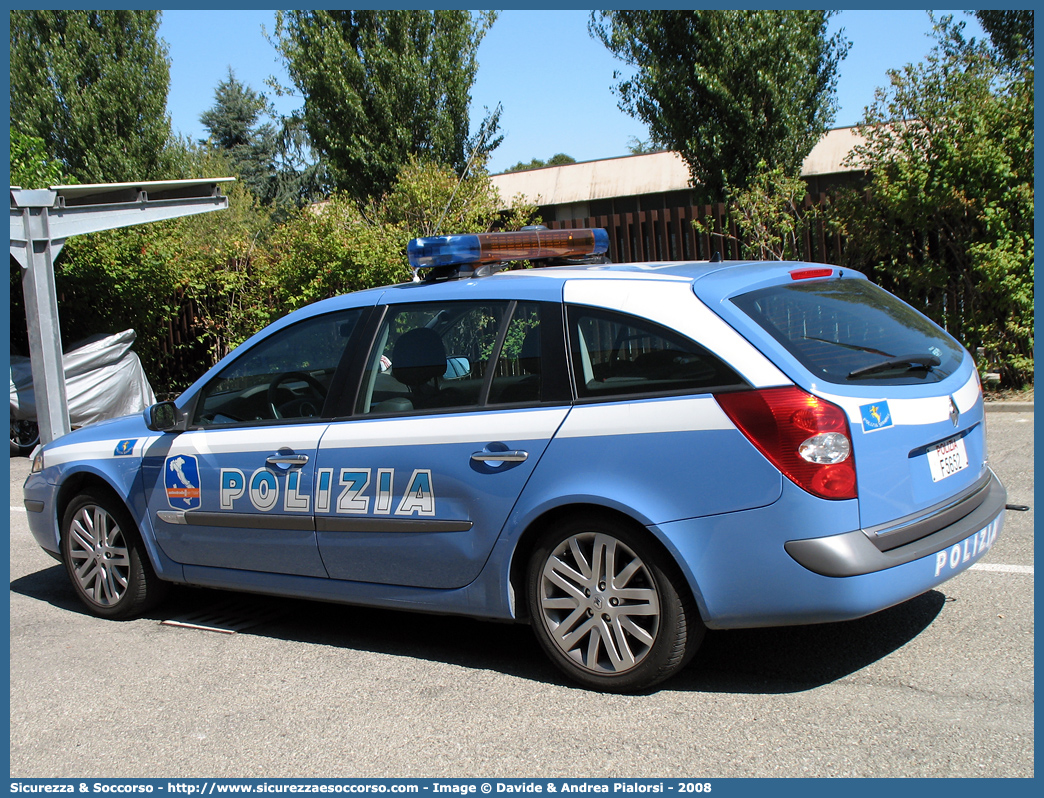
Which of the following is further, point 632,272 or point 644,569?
point 632,272

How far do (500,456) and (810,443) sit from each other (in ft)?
3.95

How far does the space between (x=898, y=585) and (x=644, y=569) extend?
34.8 inches

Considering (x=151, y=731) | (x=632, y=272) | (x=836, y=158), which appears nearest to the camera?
(x=151, y=731)

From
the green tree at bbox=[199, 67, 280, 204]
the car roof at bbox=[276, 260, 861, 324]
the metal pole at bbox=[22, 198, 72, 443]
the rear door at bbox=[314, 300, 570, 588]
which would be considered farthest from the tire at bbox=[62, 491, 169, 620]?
the green tree at bbox=[199, 67, 280, 204]

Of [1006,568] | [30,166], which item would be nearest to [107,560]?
[1006,568]

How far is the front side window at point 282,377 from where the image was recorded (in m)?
4.56

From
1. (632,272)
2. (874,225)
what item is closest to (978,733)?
(632,272)

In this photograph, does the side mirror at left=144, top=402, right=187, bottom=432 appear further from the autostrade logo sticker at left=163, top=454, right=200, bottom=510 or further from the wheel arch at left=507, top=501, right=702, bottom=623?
the wheel arch at left=507, top=501, right=702, bottom=623

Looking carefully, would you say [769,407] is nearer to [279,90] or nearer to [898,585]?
[898,585]

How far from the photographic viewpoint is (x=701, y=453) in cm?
341

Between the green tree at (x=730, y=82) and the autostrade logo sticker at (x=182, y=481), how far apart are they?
55.2 ft

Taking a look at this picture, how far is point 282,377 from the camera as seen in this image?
473 centimetres

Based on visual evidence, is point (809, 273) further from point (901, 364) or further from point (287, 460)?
point (287, 460)
